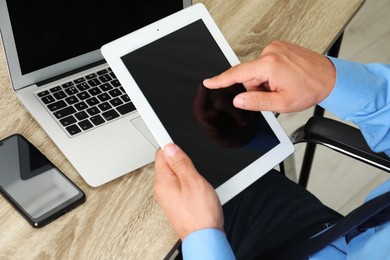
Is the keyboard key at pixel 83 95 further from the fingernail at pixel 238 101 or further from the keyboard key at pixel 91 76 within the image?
the fingernail at pixel 238 101

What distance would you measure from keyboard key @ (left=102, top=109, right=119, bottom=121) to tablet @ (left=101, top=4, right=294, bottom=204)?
0.18 meters

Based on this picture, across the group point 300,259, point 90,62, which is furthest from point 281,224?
point 90,62

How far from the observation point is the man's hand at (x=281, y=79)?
2.88 feet

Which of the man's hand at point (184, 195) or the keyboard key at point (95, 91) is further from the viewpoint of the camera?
the keyboard key at point (95, 91)

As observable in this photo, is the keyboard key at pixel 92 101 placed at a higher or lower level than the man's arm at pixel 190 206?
higher

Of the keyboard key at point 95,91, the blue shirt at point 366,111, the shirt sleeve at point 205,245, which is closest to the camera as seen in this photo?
the shirt sleeve at point 205,245

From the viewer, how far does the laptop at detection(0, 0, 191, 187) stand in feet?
3.05

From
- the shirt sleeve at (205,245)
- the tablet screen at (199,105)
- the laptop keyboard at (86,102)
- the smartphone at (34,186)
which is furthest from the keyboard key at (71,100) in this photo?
the shirt sleeve at (205,245)

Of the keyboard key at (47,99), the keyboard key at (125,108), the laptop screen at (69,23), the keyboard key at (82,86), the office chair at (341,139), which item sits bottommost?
the office chair at (341,139)

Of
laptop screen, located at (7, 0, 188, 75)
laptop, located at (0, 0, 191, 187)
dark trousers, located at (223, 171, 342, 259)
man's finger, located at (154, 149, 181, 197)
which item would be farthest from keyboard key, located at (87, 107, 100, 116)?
dark trousers, located at (223, 171, 342, 259)

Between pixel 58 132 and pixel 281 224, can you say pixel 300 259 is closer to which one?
pixel 281 224

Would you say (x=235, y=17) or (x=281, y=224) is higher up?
(x=235, y=17)

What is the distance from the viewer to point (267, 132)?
3.07 ft

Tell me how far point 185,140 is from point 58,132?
25cm
